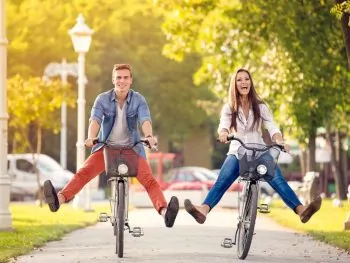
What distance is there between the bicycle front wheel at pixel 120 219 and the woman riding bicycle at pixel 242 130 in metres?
0.63

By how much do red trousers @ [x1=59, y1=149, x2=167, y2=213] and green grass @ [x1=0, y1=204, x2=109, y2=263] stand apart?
3.17ft

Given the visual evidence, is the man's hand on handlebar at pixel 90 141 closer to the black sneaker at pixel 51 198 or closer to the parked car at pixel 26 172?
the black sneaker at pixel 51 198

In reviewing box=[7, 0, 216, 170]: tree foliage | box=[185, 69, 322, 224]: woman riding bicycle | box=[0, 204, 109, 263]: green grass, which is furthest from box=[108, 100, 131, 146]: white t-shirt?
box=[7, 0, 216, 170]: tree foliage

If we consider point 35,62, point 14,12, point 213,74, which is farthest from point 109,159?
point 35,62

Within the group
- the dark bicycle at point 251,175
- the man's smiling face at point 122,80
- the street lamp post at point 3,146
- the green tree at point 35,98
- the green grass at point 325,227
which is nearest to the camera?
the dark bicycle at point 251,175

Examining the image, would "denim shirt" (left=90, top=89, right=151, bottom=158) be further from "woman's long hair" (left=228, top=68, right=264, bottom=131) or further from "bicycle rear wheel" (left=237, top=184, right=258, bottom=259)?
"bicycle rear wheel" (left=237, top=184, right=258, bottom=259)

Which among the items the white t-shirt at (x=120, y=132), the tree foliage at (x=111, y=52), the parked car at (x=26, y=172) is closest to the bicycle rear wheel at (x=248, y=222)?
the white t-shirt at (x=120, y=132)

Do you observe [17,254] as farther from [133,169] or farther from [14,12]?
[14,12]

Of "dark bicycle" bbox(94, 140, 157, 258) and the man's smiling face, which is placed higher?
the man's smiling face

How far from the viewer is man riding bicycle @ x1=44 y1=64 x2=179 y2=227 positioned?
13.9m

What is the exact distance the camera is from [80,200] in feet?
107

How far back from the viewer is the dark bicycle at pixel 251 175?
13492 mm

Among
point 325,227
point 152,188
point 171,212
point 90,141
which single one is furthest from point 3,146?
point 171,212

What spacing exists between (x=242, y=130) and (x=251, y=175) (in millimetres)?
507
